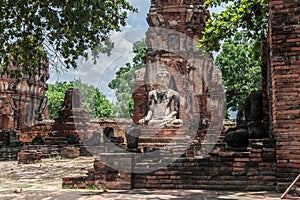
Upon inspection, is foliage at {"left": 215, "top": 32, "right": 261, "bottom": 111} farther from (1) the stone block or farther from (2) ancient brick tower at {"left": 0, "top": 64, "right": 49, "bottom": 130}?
(1) the stone block

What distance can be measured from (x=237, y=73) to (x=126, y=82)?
8424 mm

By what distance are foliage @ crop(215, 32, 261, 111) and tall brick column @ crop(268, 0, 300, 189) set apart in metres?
21.4

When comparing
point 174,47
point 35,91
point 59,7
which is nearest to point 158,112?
point 174,47

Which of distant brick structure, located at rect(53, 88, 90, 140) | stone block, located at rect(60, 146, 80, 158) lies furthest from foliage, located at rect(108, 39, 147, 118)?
stone block, located at rect(60, 146, 80, 158)

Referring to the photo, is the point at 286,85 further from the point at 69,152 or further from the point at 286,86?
the point at 69,152

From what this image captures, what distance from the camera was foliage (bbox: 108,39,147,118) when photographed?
78.9 ft

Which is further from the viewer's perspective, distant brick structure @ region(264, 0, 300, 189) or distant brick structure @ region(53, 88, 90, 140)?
distant brick structure @ region(53, 88, 90, 140)

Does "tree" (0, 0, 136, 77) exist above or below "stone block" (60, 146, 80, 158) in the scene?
above

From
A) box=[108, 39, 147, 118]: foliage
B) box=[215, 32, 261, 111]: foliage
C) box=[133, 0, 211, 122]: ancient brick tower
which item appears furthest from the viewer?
box=[215, 32, 261, 111]: foliage

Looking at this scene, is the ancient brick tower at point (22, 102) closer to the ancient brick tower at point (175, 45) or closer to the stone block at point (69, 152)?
the ancient brick tower at point (175, 45)

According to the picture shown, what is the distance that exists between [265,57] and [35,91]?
28.6 metres

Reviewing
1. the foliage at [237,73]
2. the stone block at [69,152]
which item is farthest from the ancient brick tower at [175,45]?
the foliage at [237,73]

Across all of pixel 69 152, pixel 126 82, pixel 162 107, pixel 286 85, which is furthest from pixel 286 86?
pixel 126 82

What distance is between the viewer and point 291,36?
5.70 meters
